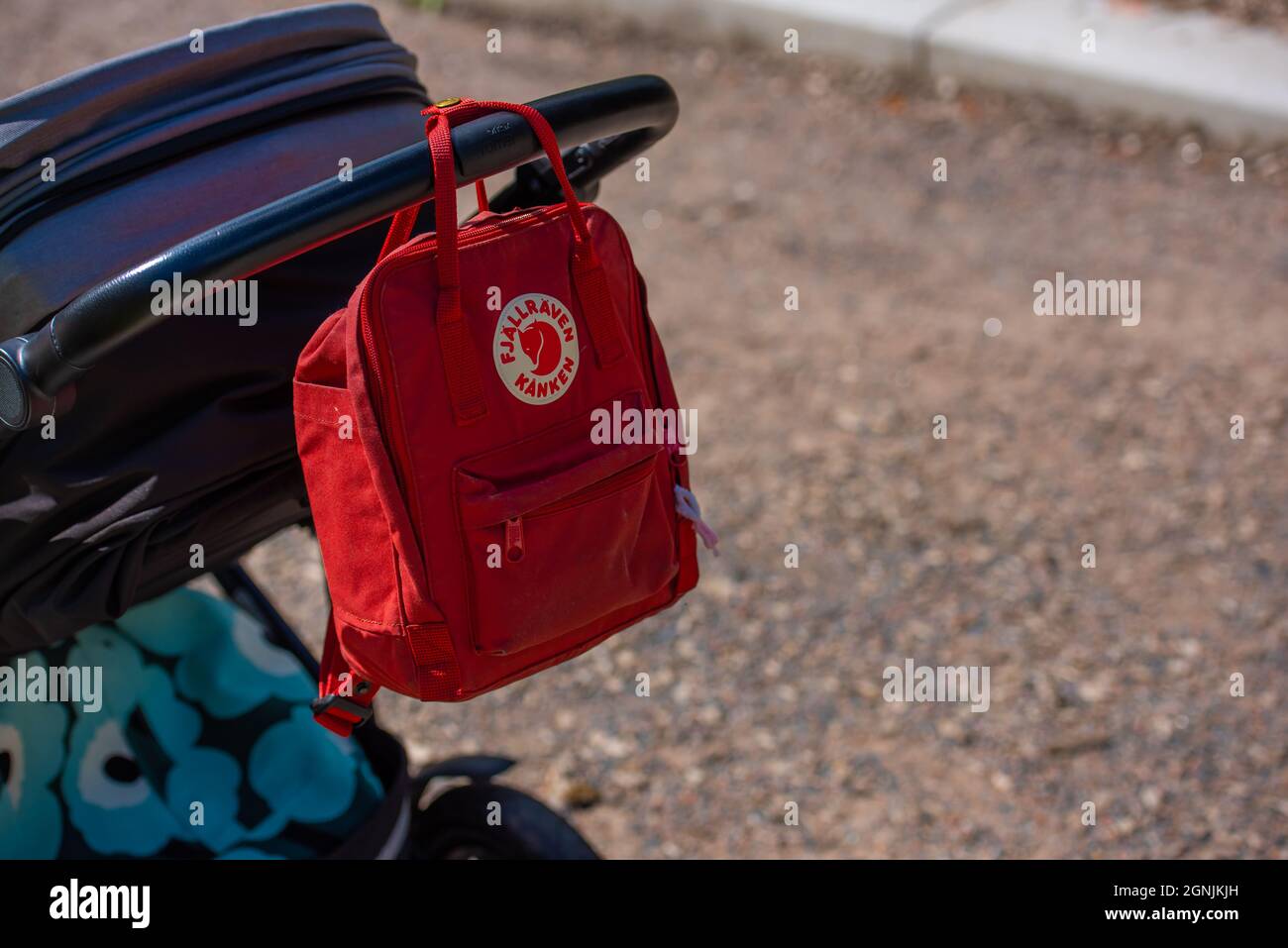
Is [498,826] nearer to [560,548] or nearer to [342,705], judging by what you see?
[342,705]

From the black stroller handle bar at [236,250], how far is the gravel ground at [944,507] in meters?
1.72

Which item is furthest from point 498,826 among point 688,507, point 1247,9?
point 1247,9

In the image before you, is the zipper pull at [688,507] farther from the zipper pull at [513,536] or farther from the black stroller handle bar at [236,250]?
the black stroller handle bar at [236,250]

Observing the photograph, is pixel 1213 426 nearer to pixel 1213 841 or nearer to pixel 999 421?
pixel 999 421

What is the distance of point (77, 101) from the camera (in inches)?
58.0

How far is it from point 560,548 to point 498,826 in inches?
30.0

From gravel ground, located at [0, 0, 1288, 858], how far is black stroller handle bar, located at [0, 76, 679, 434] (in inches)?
67.6

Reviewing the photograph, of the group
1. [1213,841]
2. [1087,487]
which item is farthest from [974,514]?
[1213,841]

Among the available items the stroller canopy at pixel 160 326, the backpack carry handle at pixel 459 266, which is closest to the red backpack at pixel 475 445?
the backpack carry handle at pixel 459 266

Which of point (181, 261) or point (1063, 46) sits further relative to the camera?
point (1063, 46)

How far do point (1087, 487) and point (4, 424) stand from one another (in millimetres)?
2824

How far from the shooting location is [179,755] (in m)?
2.02

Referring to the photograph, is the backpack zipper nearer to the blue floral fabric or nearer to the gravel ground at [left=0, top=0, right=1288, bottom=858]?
the blue floral fabric
